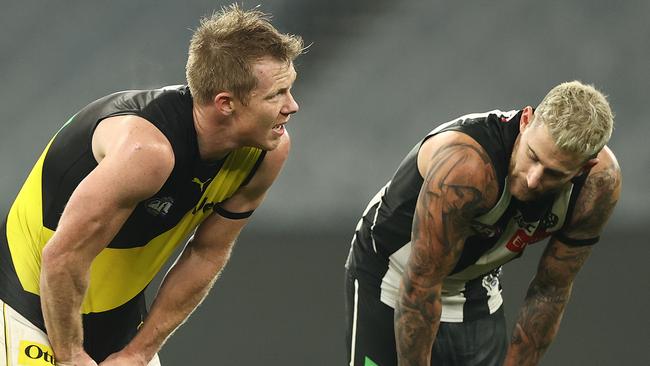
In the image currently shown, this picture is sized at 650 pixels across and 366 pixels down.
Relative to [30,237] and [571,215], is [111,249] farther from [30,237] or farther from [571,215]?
[571,215]

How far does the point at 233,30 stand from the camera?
9.46ft

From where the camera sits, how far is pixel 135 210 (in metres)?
2.94

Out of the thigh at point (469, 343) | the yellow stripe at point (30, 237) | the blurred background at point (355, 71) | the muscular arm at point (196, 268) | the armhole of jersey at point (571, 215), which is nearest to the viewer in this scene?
the yellow stripe at point (30, 237)

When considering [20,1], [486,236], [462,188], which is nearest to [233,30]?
[462,188]

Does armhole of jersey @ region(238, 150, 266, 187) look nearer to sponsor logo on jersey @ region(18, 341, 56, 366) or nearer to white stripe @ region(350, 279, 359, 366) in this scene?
white stripe @ region(350, 279, 359, 366)

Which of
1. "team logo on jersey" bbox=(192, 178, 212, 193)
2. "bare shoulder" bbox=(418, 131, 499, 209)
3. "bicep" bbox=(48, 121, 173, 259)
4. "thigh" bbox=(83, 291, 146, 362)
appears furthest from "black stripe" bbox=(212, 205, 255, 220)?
"bare shoulder" bbox=(418, 131, 499, 209)

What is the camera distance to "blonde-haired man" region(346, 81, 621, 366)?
2.90m

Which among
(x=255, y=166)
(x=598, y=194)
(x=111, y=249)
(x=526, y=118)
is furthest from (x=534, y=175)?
(x=111, y=249)

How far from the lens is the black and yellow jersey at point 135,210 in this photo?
2.90 meters

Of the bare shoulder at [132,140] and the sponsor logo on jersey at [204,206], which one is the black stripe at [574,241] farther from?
the bare shoulder at [132,140]

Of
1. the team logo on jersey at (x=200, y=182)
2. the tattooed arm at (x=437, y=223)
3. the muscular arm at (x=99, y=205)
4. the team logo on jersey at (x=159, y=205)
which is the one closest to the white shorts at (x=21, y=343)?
the muscular arm at (x=99, y=205)

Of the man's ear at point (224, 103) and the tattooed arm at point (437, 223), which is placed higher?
the man's ear at point (224, 103)

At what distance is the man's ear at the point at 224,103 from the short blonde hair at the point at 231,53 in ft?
0.04

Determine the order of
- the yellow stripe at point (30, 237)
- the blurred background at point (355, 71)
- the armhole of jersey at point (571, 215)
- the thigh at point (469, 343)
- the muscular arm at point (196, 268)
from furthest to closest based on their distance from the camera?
the blurred background at point (355, 71) → the thigh at point (469, 343) → the muscular arm at point (196, 268) → the armhole of jersey at point (571, 215) → the yellow stripe at point (30, 237)
